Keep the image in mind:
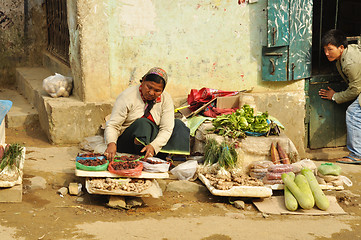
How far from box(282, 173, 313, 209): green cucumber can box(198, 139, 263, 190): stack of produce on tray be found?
286 millimetres

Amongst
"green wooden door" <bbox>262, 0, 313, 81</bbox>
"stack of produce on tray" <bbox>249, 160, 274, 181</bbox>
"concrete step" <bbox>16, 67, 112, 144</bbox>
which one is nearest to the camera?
"stack of produce on tray" <bbox>249, 160, 274, 181</bbox>

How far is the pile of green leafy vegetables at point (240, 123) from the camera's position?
20.7ft

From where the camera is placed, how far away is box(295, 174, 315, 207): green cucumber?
5.39 m

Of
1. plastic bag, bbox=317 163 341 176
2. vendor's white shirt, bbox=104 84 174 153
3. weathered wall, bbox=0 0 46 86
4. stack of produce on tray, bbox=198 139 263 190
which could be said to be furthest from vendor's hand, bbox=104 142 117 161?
weathered wall, bbox=0 0 46 86

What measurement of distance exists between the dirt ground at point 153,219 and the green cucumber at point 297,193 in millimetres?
129

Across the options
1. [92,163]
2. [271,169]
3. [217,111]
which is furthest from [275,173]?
[92,163]

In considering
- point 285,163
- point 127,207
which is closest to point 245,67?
point 285,163

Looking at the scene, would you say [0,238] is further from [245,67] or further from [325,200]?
[245,67]

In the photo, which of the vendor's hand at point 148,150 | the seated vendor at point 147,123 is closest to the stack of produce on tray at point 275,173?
the seated vendor at point 147,123

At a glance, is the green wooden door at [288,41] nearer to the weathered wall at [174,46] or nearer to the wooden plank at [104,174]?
the weathered wall at [174,46]

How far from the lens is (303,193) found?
17.7 feet

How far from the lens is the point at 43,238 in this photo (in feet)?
14.5

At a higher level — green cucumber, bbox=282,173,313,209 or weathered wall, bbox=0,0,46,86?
weathered wall, bbox=0,0,46,86

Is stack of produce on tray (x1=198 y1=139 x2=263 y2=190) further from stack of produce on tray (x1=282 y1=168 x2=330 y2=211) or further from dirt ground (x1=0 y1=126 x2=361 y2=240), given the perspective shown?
stack of produce on tray (x1=282 y1=168 x2=330 y2=211)
